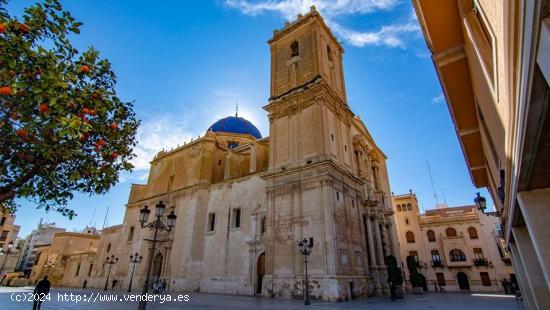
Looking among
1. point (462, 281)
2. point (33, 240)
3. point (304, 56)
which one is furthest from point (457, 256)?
point (33, 240)

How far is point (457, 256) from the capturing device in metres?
29.0

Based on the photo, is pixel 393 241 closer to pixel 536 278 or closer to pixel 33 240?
pixel 536 278

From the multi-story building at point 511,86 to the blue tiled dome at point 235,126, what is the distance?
90.6ft

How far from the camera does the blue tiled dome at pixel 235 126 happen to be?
33.6 metres

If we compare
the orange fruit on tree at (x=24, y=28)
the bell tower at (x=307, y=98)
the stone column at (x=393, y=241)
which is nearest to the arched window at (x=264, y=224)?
the bell tower at (x=307, y=98)

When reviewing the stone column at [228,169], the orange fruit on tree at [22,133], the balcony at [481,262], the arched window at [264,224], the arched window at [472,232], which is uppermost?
the stone column at [228,169]

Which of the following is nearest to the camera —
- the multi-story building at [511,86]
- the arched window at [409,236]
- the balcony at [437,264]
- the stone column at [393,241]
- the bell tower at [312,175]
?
the multi-story building at [511,86]

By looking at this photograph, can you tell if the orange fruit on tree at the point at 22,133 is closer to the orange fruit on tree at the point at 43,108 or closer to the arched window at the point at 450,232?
the orange fruit on tree at the point at 43,108

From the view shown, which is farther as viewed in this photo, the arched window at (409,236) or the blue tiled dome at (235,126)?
the blue tiled dome at (235,126)

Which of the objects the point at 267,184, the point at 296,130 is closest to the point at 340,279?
the point at 267,184

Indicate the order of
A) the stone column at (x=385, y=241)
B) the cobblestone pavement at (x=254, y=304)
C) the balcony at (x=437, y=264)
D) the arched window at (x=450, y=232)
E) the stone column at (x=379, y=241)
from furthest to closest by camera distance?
1. the arched window at (x=450, y=232)
2. the balcony at (x=437, y=264)
3. the stone column at (x=385, y=241)
4. the stone column at (x=379, y=241)
5. the cobblestone pavement at (x=254, y=304)

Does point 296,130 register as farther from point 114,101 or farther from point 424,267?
point 424,267

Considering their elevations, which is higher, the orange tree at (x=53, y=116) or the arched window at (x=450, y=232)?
the arched window at (x=450, y=232)

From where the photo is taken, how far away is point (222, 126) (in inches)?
1337
